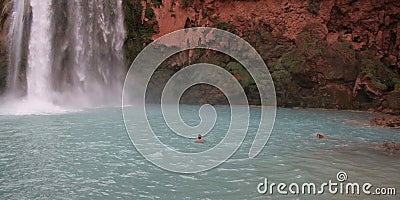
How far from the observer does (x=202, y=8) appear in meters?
19.3

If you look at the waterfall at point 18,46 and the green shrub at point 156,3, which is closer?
the waterfall at point 18,46

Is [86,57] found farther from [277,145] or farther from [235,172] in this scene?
[235,172]

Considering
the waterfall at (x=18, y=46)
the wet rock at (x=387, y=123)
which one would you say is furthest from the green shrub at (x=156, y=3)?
the wet rock at (x=387, y=123)

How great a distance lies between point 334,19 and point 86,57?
13.1 meters

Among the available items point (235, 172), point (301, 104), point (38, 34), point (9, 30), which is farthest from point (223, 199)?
point (9, 30)

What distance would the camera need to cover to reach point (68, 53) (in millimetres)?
→ 16250

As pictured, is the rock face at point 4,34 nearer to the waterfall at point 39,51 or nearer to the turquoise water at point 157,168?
the waterfall at point 39,51

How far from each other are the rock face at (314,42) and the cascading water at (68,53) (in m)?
2.95

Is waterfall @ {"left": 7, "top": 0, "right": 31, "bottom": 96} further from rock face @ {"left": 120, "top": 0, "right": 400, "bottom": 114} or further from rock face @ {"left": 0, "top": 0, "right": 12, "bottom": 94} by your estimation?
rock face @ {"left": 120, "top": 0, "right": 400, "bottom": 114}

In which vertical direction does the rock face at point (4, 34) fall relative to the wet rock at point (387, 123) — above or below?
above
